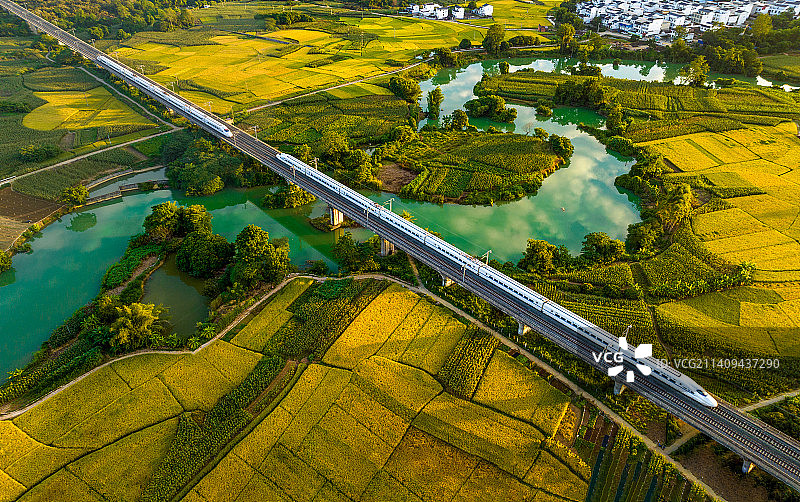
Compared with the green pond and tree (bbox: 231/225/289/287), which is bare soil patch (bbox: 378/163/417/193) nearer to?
the green pond

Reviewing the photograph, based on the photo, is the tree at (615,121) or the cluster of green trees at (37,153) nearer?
the cluster of green trees at (37,153)

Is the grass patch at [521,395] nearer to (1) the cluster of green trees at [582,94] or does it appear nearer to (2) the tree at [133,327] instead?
(2) the tree at [133,327]

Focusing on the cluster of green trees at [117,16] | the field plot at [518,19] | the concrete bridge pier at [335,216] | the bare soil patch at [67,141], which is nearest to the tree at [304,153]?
the concrete bridge pier at [335,216]

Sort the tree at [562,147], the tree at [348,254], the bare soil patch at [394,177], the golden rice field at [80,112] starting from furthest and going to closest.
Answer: the golden rice field at [80,112] → the tree at [562,147] → the bare soil patch at [394,177] → the tree at [348,254]

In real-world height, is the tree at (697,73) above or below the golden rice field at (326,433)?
above

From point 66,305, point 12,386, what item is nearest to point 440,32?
point 66,305
